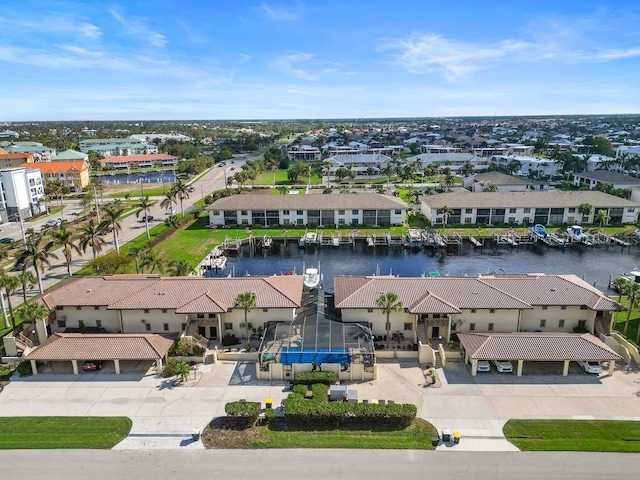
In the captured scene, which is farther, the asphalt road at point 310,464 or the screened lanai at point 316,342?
the screened lanai at point 316,342

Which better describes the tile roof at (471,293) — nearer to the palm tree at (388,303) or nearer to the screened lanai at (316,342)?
the palm tree at (388,303)

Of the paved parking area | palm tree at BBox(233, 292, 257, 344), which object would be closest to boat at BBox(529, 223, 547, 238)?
the paved parking area

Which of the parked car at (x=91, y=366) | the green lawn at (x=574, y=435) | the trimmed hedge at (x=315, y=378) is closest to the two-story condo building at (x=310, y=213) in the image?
the parked car at (x=91, y=366)

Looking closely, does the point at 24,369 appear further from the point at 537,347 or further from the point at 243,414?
the point at 537,347

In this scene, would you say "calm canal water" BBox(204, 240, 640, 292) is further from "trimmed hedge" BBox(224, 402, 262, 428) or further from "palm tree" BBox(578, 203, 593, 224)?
"trimmed hedge" BBox(224, 402, 262, 428)

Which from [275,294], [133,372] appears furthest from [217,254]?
[133,372]
